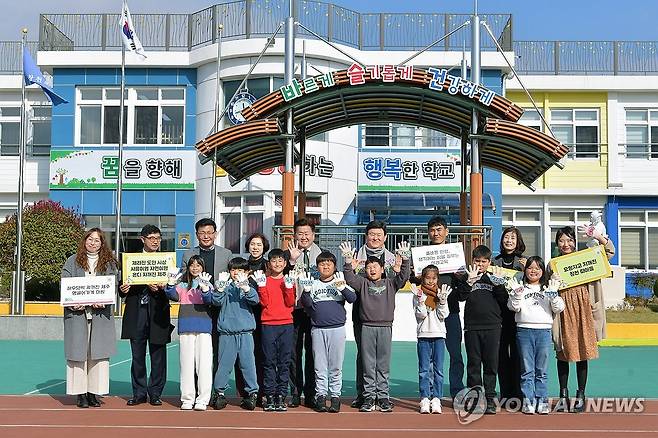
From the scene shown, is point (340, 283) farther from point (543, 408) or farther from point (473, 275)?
point (543, 408)

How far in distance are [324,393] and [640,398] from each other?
3.60m

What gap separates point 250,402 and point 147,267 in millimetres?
1732

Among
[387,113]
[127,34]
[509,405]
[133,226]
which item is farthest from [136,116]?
[509,405]

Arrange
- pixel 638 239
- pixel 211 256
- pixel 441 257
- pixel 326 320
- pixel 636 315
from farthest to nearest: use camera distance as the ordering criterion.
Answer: pixel 638 239, pixel 636 315, pixel 211 256, pixel 441 257, pixel 326 320

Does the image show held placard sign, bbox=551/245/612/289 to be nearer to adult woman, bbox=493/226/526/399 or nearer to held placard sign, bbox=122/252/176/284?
adult woman, bbox=493/226/526/399

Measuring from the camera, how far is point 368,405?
7.92 meters

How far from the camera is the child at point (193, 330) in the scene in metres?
8.02

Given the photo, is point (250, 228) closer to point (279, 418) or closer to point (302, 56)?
point (302, 56)

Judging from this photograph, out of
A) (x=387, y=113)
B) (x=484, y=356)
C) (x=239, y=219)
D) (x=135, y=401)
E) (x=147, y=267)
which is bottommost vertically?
(x=135, y=401)

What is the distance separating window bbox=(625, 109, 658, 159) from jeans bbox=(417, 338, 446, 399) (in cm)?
2083

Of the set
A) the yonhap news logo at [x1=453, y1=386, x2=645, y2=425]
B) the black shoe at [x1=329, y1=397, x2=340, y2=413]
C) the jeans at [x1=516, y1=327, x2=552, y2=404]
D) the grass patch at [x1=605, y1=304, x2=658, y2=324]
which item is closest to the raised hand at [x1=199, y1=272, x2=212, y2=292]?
the black shoe at [x1=329, y1=397, x2=340, y2=413]

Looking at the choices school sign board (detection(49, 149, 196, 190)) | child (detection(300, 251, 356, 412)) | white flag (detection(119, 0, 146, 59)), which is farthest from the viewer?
school sign board (detection(49, 149, 196, 190))

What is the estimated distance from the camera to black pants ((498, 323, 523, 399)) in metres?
8.19

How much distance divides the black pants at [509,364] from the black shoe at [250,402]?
8.26ft
